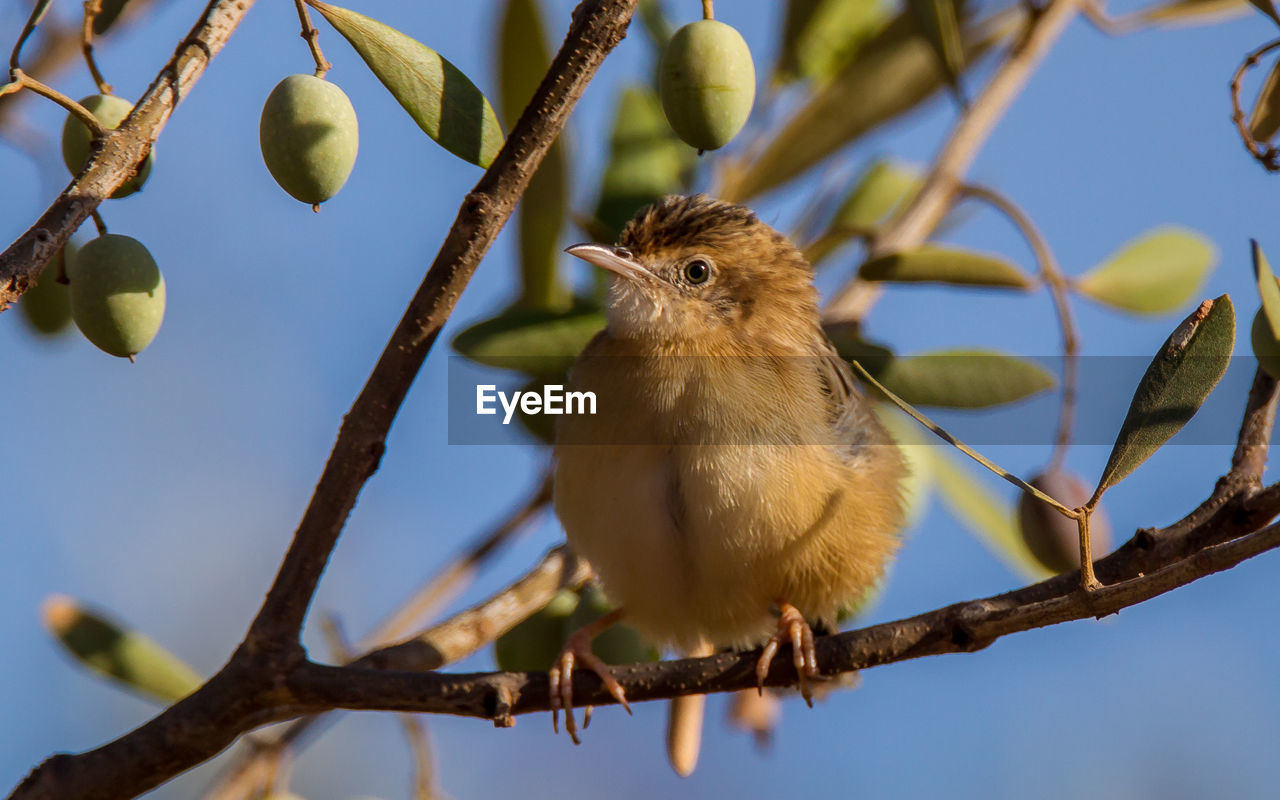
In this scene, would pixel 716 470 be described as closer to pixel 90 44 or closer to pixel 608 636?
pixel 608 636

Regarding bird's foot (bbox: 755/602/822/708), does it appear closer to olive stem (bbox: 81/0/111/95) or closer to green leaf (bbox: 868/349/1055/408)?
green leaf (bbox: 868/349/1055/408)

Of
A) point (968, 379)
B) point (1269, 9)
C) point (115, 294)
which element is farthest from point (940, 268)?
point (115, 294)

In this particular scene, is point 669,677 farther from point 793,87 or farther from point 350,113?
point 793,87

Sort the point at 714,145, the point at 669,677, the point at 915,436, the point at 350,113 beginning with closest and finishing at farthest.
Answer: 1. the point at 350,113
2. the point at 714,145
3. the point at 669,677
4. the point at 915,436

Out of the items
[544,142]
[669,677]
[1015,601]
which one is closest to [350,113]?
[544,142]

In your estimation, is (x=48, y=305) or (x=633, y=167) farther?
(x=633, y=167)

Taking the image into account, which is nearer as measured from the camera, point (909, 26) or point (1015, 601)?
point (1015, 601)

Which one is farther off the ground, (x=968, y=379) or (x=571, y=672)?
(x=968, y=379)
